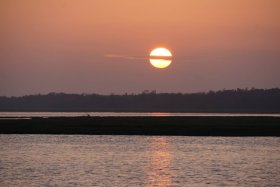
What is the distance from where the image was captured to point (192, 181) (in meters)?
41.5

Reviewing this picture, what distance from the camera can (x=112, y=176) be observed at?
44.0m

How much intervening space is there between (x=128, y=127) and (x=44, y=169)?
50048 mm

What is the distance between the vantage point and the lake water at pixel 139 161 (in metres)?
42.0

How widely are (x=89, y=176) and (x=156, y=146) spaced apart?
28.0m

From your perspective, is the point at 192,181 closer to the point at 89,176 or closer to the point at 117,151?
the point at 89,176

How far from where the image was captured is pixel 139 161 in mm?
55500

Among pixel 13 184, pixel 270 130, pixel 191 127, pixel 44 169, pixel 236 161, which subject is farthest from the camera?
pixel 191 127

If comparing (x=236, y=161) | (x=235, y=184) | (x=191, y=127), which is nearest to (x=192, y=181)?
(x=235, y=184)

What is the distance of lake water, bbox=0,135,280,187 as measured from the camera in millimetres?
41969

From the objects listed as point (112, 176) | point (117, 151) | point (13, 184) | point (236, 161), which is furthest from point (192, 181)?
point (117, 151)

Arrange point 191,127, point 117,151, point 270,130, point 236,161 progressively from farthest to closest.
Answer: point 191,127
point 270,130
point 117,151
point 236,161

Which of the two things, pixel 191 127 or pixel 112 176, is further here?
pixel 191 127

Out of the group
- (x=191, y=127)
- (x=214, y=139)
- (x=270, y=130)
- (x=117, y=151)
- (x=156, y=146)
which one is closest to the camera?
(x=117, y=151)

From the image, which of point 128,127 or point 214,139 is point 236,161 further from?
→ point 128,127
